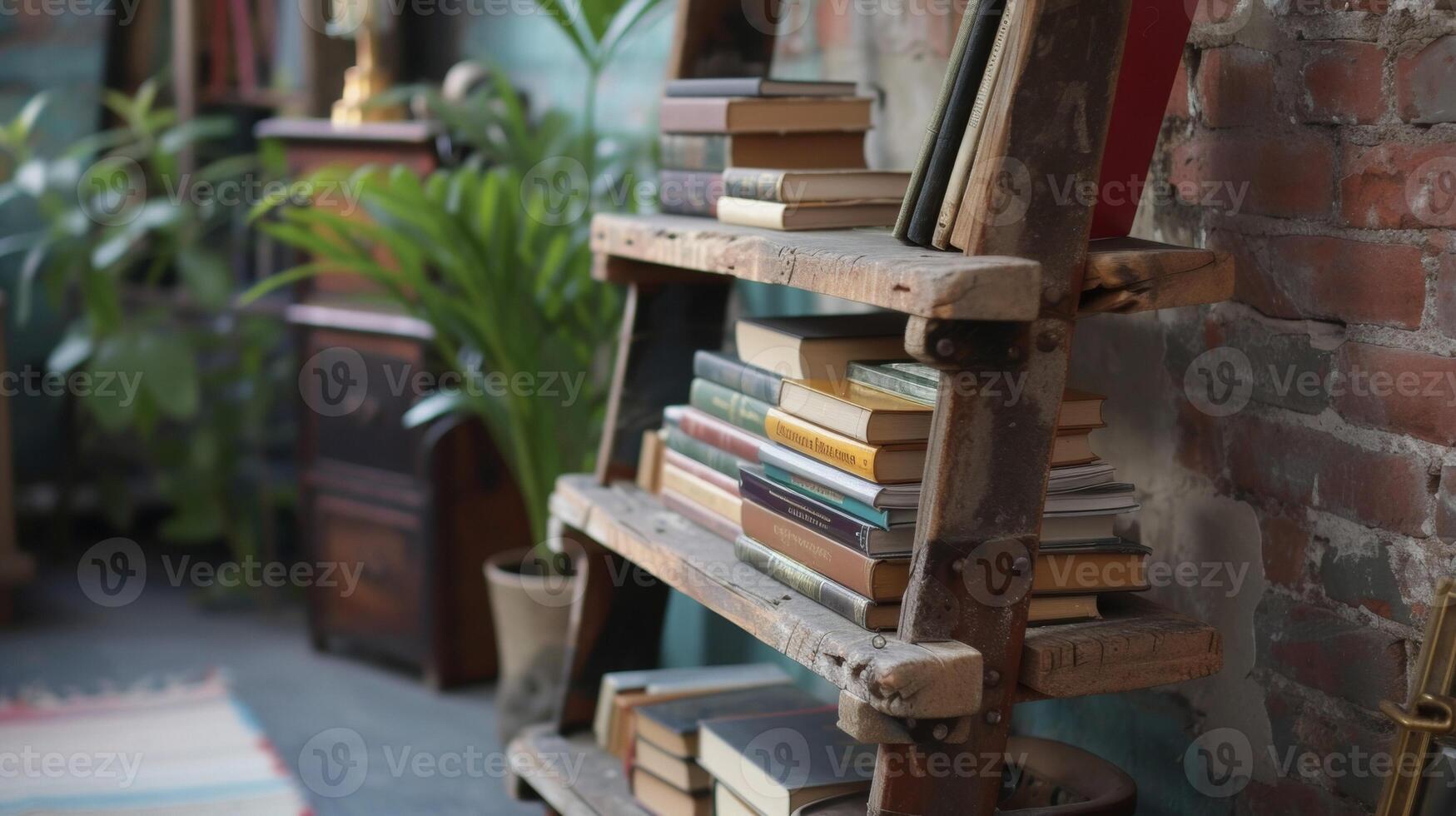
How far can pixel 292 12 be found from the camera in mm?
3350

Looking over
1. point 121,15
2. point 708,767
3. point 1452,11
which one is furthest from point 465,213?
point 121,15

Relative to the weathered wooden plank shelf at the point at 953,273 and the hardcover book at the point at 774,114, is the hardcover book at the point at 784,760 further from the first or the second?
the hardcover book at the point at 774,114

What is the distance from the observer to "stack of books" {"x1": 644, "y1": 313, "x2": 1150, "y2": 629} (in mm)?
1186

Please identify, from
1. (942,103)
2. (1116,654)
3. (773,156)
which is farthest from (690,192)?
(1116,654)

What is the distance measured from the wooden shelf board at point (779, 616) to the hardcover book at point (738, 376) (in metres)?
0.17

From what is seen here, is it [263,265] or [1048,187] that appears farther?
[263,265]

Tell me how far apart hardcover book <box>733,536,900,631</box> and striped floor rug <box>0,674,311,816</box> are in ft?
3.43

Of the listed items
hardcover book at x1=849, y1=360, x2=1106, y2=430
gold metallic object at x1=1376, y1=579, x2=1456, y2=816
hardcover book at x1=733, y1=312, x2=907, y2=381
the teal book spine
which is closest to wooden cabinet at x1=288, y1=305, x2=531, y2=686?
hardcover book at x1=733, y1=312, x2=907, y2=381

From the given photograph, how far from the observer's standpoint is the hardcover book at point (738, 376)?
4.56ft

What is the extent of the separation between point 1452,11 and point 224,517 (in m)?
2.92

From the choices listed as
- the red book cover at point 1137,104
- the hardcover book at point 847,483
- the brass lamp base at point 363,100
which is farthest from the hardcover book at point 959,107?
the brass lamp base at point 363,100

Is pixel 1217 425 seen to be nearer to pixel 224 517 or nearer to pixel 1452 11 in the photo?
pixel 1452 11

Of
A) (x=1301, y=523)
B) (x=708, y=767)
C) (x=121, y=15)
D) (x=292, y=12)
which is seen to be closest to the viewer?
(x=1301, y=523)
